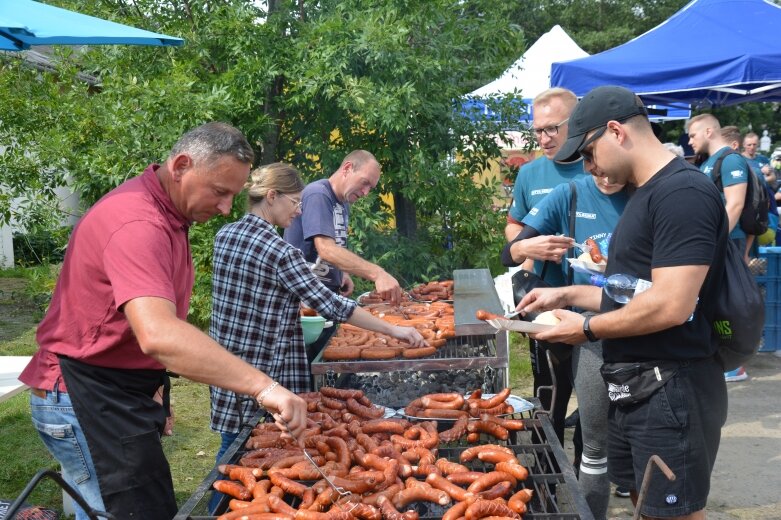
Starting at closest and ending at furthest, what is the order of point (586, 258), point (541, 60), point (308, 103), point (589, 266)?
point (589, 266)
point (586, 258)
point (308, 103)
point (541, 60)

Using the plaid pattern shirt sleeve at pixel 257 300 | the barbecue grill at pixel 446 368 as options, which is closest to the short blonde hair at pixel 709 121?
the barbecue grill at pixel 446 368

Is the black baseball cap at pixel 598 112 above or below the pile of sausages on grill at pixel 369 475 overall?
above

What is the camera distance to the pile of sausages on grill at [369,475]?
252 cm

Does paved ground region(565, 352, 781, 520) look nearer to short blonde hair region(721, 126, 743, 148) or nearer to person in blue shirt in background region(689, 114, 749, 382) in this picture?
person in blue shirt in background region(689, 114, 749, 382)

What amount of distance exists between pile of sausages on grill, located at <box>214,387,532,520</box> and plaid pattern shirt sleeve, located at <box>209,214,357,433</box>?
718 mm

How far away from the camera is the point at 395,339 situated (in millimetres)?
4500

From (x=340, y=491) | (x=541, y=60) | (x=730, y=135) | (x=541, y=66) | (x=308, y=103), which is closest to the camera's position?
(x=340, y=491)

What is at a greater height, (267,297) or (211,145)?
(211,145)

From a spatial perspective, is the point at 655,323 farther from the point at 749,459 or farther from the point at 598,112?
the point at 749,459

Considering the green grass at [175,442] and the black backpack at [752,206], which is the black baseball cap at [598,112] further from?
the black backpack at [752,206]

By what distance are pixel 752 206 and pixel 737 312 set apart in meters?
4.86

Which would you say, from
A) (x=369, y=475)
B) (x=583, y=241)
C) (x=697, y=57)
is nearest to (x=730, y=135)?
(x=697, y=57)

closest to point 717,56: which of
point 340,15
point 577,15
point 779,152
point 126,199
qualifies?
point 340,15

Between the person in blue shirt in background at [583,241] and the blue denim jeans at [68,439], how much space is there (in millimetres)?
2241
